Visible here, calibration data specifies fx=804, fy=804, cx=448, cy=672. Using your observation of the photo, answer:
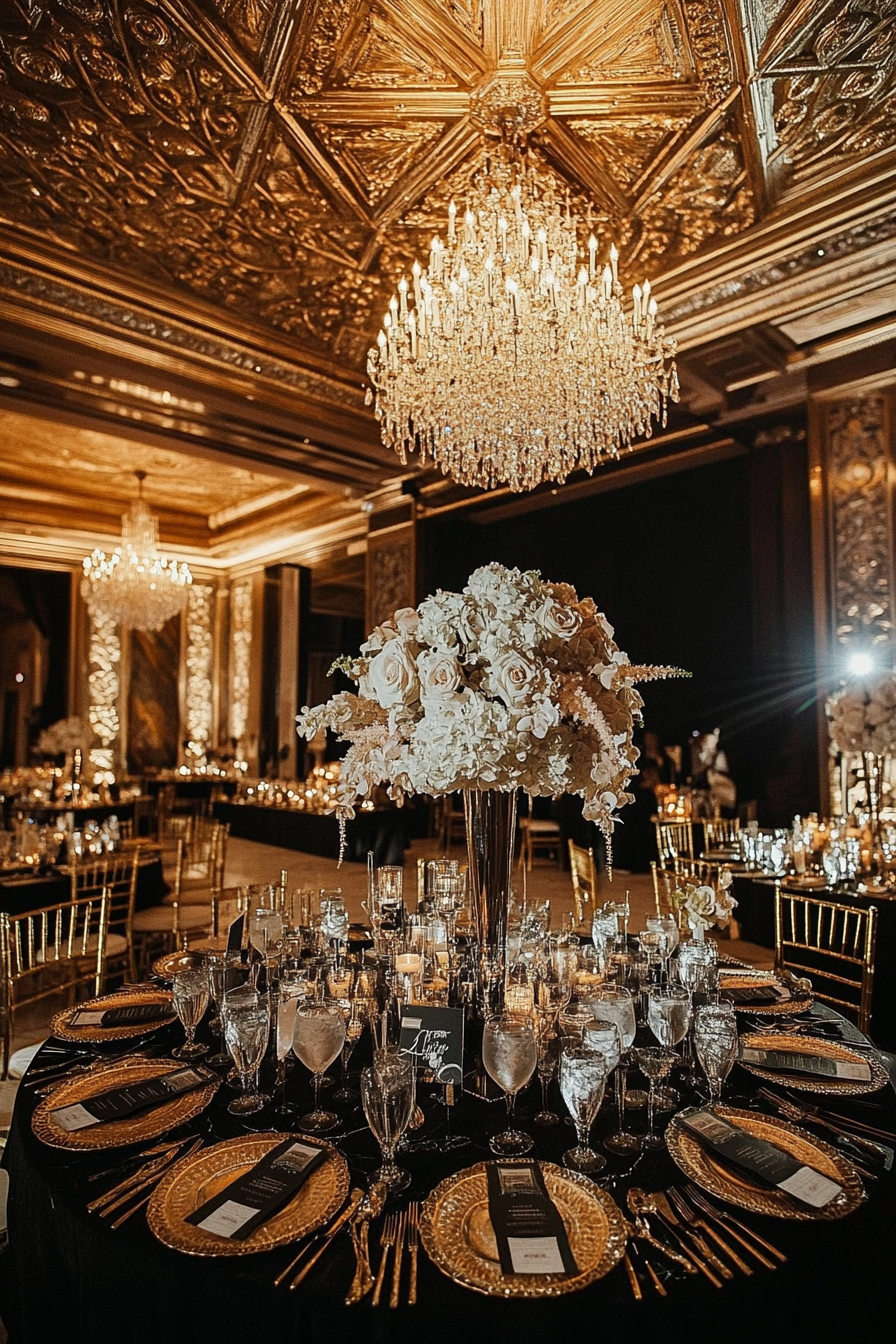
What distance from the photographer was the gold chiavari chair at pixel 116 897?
3.99 metres

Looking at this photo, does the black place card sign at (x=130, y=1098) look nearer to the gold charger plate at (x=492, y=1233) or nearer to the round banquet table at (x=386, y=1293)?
the round banquet table at (x=386, y=1293)

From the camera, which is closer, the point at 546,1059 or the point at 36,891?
the point at 546,1059

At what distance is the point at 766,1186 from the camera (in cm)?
125

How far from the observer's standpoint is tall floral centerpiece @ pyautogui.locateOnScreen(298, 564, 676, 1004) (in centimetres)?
169

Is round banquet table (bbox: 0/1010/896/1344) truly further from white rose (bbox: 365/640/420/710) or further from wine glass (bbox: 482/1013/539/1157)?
white rose (bbox: 365/640/420/710)

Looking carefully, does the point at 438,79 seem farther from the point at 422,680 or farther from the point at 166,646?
the point at 166,646

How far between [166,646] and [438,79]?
416 inches

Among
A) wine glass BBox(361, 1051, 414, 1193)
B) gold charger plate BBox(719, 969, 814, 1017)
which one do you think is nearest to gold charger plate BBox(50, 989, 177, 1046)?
wine glass BBox(361, 1051, 414, 1193)

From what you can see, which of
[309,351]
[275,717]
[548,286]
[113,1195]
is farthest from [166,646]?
[113,1195]

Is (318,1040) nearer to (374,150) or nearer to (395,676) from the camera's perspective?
(395,676)

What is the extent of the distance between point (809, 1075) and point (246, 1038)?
3.79 ft

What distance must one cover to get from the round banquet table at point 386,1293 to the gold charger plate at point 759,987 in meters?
0.79

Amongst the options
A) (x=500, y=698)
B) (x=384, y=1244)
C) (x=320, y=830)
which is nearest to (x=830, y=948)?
(x=500, y=698)

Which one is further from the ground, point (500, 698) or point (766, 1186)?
point (500, 698)
